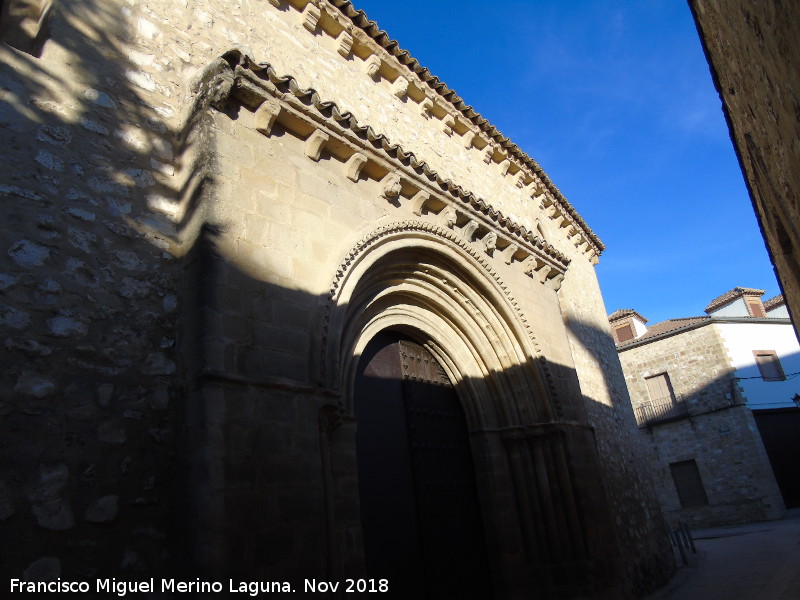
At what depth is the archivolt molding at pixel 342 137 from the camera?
3.88 metres

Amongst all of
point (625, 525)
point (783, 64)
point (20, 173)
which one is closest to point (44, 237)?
point (20, 173)

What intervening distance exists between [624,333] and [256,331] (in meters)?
22.7

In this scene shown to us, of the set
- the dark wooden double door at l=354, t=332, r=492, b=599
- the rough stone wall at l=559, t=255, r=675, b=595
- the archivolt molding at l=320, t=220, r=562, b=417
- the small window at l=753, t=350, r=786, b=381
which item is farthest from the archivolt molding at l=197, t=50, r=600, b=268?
the small window at l=753, t=350, r=786, b=381

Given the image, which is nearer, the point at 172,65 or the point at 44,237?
the point at 44,237

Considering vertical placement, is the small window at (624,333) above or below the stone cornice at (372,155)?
above

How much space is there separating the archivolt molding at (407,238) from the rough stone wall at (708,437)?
48.9ft

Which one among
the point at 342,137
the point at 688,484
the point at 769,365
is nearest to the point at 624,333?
the point at 769,365

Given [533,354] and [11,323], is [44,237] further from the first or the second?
[533,354]

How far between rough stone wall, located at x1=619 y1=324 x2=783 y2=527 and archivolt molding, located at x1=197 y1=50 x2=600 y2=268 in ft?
50.1

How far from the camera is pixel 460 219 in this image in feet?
19.4

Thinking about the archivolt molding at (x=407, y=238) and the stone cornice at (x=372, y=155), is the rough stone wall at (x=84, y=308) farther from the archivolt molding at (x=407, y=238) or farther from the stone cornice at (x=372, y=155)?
the archivolt molding at (x=407, y=238)

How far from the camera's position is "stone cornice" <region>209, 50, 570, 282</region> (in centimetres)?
392

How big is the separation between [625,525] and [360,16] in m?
7.59

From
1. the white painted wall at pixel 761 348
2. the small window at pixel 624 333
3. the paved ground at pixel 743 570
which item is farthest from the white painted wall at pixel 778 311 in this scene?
the paved ground at pixel 743 570
